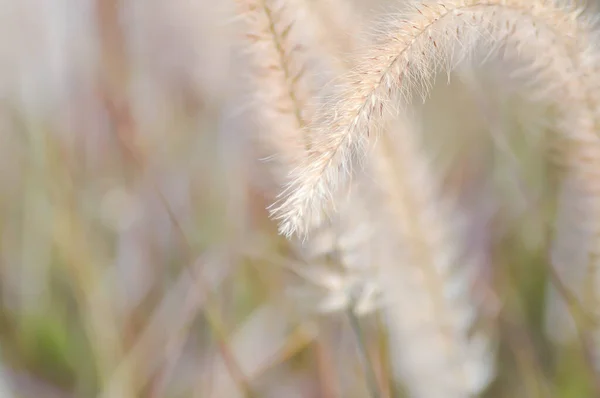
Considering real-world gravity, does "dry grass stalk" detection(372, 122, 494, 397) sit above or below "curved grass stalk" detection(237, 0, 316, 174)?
below

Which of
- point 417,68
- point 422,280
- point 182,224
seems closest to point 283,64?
A: point 417,68

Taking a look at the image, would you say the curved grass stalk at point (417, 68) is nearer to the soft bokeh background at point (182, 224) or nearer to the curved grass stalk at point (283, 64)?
the curved grass stalk at point (283, 64)

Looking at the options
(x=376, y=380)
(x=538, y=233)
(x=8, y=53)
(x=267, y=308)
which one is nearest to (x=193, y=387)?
(x=267, y=308)

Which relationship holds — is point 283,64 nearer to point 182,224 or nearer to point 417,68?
point 417,68

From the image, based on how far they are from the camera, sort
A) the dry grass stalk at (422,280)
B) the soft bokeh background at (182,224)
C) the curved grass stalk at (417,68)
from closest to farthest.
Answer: the curved grass stalk at (417,68) < the dry grass stalk at (422,280) < the soft bokeh background at (182,224)

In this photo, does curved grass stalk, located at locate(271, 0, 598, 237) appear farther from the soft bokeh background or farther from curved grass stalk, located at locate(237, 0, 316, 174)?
the soft bokeh background

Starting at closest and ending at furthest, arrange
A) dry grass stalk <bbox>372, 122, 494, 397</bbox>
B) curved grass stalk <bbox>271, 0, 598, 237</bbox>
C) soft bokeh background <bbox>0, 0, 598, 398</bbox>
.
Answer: curved grass stalk <bbox>271, 0, 598, 237</bbox>, dry grass stalk <bbox>372, 122, 494, 397</bbox>, soft bokeh background <bbox>0, 0, 598, 398</bbox>

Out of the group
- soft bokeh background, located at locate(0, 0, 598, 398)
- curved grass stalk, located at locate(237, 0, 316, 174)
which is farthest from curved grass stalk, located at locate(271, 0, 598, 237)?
soft bokeh background, located at locate(0, 0, 598, 398)

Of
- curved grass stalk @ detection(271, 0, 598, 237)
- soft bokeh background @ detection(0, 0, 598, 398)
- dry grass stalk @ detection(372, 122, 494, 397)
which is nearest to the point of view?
curved grass stalk @ detection(271, 0, 598, 237)

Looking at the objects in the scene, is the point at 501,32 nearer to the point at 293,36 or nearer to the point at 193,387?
the point at 293,36

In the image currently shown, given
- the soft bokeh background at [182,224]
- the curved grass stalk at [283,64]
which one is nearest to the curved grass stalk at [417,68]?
the curved grass stalk at [283,64]
